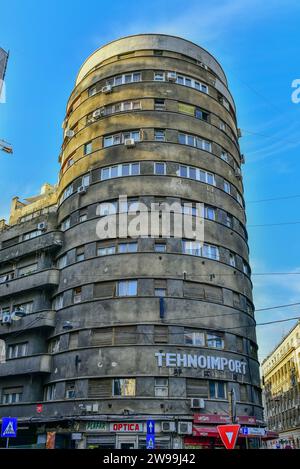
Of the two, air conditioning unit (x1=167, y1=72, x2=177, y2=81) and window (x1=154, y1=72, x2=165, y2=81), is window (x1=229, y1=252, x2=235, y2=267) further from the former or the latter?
window (x1=154, y1=72, x2=165, y2=81)

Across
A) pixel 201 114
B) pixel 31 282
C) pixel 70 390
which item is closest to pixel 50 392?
pixel 70 390

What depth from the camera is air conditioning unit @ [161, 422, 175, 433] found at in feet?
85.3

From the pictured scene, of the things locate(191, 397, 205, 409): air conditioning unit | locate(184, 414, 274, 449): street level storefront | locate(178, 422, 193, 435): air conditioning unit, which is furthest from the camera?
locate(191, 397, 205, 409): air conditioning unit

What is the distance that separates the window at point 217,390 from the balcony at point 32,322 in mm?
11976

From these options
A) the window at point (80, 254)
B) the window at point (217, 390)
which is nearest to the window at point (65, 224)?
the window at point (80, 254)

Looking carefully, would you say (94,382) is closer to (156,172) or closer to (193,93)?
(156,172)

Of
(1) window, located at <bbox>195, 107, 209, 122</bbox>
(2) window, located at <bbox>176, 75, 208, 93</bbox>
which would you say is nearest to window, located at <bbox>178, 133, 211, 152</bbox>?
(1) window, located at <bbox>195, 107, 209, 122</bbox>

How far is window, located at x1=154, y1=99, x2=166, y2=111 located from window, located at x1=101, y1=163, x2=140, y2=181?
538cm

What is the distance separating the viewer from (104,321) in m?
29.2

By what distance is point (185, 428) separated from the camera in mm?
26250

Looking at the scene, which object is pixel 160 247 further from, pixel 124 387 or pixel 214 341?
pixel 124 387

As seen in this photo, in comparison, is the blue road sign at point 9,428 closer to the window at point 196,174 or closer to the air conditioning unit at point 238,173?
the window at point 196,174

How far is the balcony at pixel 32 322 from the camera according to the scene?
32781mm
